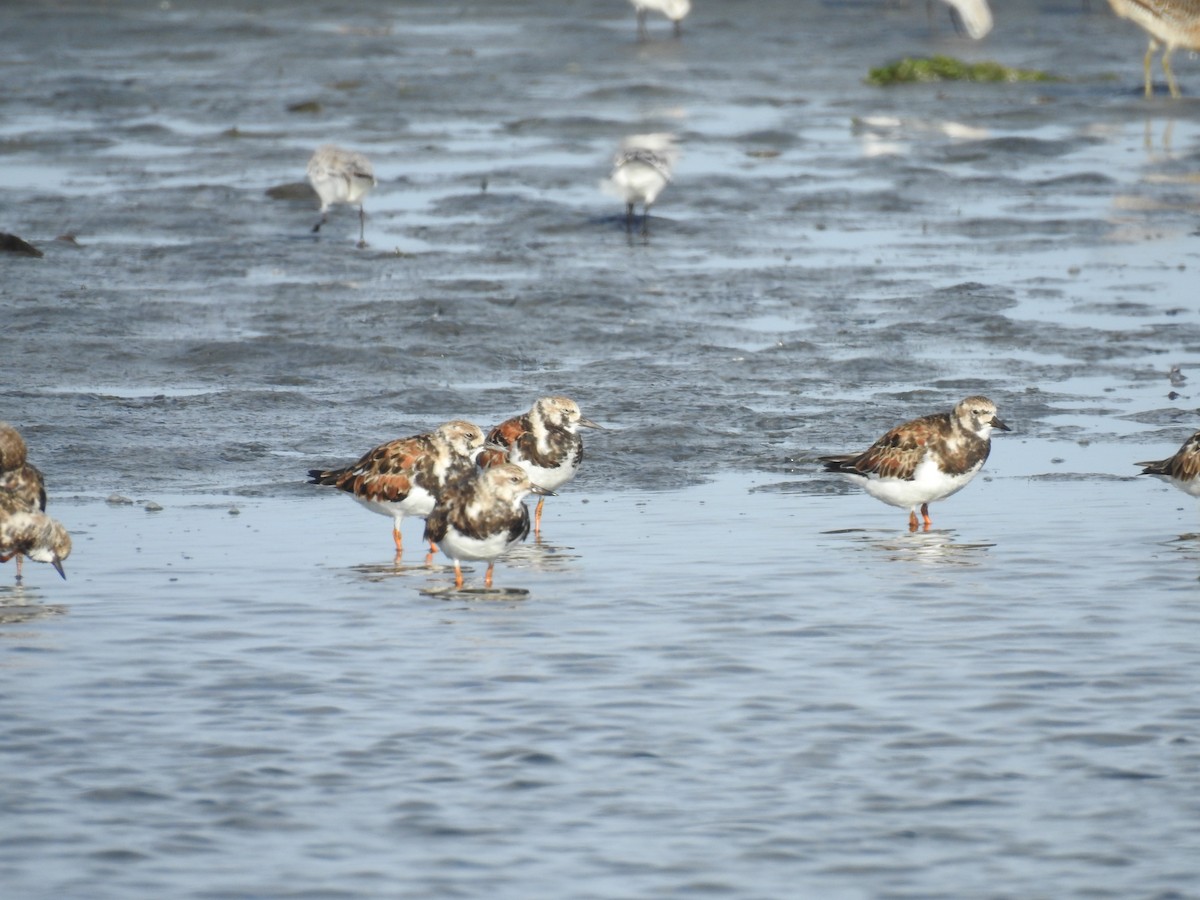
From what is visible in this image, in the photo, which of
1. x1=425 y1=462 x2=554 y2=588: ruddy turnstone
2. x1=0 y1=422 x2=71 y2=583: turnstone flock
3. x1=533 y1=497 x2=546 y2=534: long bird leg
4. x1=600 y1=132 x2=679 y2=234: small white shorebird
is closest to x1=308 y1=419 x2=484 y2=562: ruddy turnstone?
x1=533 y1=497 x2=546 y2=534: long bird leg

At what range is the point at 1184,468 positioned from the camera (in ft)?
44.1

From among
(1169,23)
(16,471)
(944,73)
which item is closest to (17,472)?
(16,471)

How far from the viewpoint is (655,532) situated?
43.9 ft

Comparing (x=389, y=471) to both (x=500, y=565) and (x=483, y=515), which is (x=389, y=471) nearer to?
Answer: (x=500, y=565)

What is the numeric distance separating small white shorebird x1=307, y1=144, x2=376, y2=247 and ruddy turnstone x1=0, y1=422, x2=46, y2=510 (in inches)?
454

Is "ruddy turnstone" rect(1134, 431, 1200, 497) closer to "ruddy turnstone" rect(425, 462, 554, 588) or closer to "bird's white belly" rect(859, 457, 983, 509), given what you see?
"bird's white belly" rect(859, 457, 983, 509)

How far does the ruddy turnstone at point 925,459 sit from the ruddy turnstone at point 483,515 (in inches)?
103

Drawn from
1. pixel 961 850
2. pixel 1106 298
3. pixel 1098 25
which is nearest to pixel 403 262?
pixel 1106 298

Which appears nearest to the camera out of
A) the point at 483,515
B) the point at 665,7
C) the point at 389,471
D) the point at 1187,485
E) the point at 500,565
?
the point at 483,515

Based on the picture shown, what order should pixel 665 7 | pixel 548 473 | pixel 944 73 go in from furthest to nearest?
pixel 665 7, pixel 944 73, pixel 548 473

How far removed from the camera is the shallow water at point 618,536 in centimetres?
836

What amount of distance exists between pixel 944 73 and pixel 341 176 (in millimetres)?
17698

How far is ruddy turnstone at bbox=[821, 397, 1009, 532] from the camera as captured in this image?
44.1 ft

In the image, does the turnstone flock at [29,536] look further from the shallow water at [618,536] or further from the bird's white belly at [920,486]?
the bird's white belly at [920,486]
